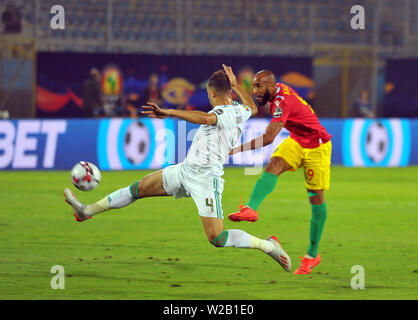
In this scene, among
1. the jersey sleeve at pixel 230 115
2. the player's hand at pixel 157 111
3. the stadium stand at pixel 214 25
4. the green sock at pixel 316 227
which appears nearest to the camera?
the player's hand at pixel 157 111

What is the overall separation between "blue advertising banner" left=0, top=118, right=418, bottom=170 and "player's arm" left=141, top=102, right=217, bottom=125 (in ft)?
34.2

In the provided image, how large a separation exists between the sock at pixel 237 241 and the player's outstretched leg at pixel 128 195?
0.80 m

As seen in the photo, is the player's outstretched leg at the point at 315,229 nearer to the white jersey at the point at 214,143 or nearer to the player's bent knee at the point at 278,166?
the player's bent knee at the point at 278,166

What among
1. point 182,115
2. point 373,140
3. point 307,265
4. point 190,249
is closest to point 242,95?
point 182,115

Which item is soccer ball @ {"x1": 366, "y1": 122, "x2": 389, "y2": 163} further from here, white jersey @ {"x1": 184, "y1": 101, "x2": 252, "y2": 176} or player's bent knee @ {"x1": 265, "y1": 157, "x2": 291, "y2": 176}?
white jersey @ {"x1": 184, "y1": 101, "x2": 252, "y2": 176}

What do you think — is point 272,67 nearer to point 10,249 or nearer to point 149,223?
point 149,223

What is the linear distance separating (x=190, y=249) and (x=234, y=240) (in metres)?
1.88

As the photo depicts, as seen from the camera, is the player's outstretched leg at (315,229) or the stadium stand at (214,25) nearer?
the player's outstretched leg at (315,229)

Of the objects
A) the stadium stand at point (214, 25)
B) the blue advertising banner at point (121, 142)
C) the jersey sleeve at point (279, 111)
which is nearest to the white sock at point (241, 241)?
the jersey sleeve at point (279, 111)

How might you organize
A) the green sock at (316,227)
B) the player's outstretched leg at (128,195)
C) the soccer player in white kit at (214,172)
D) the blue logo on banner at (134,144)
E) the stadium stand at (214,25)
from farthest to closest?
1. the stadium stand at (214,25)
2. the blue logo on banner at (134,144)
3. the green sock at (316,227)
4. the player's outstretched leg at (128,195)
5. the soccer player in white kit at (214,172)

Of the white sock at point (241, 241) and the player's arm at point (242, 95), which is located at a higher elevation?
the player's arm at point (242, 95)

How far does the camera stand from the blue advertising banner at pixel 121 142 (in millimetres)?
17297

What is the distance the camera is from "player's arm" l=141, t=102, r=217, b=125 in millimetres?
6273

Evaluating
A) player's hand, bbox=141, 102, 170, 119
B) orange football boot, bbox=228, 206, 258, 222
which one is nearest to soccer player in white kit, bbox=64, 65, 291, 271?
orange football boot, bbox=228, 206, 258, 222
